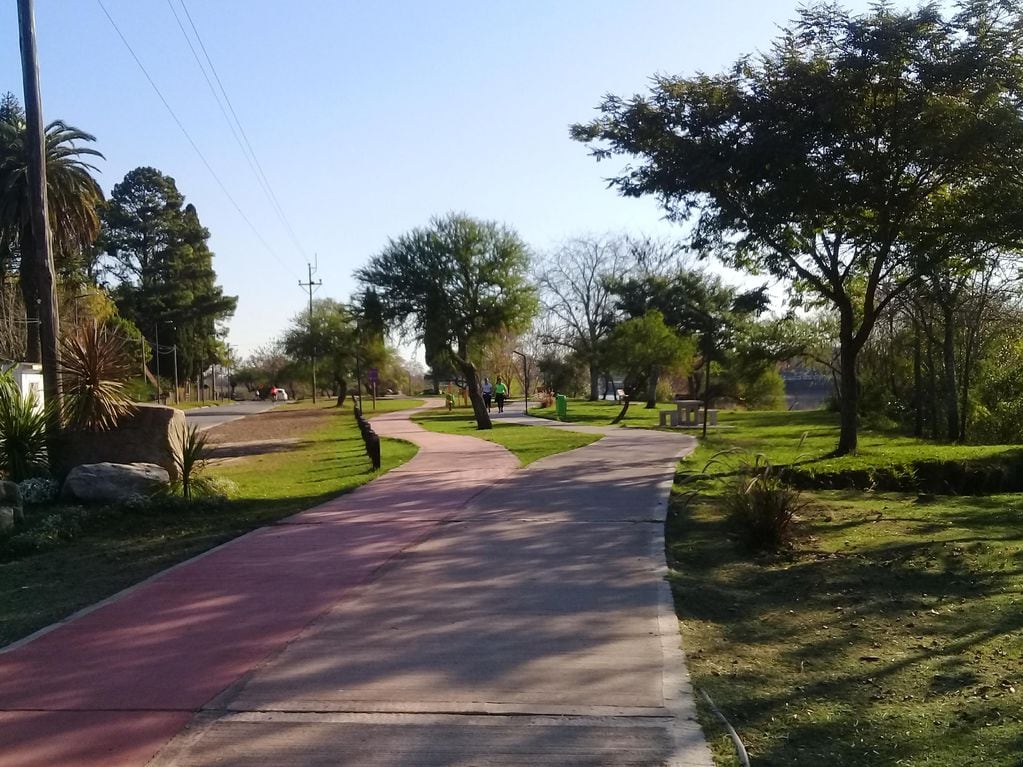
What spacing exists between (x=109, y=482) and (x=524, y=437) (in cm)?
1464

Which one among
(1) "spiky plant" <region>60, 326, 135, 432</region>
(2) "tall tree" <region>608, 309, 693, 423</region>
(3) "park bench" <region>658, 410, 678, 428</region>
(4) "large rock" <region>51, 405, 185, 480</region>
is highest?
(2) "tall tree" <region>608, 309, 693, 423</region>

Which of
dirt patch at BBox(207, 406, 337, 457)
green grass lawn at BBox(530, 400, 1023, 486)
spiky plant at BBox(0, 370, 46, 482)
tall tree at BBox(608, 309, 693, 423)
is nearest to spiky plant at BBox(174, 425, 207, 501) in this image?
spiky plant at BBox(0, 370, 46, 482)

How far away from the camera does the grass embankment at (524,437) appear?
20.9 metres

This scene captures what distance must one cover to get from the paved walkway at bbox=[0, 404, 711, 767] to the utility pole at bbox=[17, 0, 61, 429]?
5235mm

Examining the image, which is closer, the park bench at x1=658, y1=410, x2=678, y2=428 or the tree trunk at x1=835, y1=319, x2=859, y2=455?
the tree trunk at x1=835, y1=319, x2=859, y2=455

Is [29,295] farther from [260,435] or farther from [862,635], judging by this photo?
[862,635]

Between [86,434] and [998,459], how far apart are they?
1533cm

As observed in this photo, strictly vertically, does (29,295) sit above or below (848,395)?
above

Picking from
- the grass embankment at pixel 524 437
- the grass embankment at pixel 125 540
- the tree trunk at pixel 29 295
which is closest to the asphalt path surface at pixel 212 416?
the tree trunk at pixel 29 295

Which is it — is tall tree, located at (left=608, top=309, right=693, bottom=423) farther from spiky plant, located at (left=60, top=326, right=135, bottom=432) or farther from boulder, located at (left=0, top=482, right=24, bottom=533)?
boulder, located at (left=0, top=482, right=24, bottom=533)

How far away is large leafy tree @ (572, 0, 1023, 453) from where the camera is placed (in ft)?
41.9

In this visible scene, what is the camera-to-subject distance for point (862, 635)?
6559 millimetres

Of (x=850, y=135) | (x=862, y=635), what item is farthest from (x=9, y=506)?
(x=850, y=135)

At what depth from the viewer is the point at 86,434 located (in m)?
13.8
